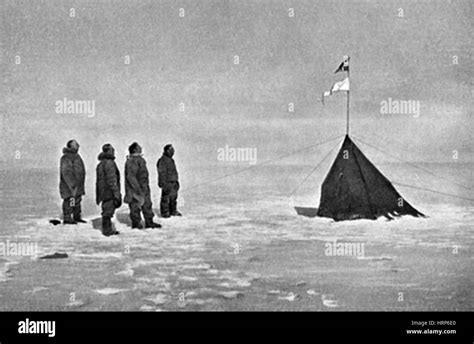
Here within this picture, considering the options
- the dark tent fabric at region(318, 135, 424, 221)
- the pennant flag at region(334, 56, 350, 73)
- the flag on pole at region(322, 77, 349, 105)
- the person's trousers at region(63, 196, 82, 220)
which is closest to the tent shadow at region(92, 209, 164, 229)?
the person's trousers at region(63, 196, 82, 220)

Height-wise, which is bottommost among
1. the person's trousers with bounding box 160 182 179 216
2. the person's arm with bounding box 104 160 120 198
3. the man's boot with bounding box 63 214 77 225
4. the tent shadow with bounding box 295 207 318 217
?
the man's boot with bounding box 63 214 77 225

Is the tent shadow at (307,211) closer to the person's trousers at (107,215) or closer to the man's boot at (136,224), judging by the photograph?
the man's boot at (136,224)

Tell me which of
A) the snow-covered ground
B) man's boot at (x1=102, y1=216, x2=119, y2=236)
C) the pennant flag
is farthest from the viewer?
the pennant flag

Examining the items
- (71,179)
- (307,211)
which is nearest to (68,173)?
(71,179)

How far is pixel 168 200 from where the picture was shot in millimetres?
3953

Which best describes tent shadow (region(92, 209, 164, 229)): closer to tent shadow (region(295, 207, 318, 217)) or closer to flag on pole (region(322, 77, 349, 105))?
tent shadow (region(295, 207, 318, 217))

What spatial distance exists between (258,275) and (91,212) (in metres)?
1.13

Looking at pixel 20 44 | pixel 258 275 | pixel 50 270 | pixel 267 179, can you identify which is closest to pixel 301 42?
pixel 267 179

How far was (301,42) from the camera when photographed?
399 cm

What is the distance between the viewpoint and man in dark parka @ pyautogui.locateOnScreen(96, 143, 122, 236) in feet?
12.5

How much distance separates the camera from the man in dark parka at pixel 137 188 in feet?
12.7

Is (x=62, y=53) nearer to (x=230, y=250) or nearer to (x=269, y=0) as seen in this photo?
(x=269, y=0)

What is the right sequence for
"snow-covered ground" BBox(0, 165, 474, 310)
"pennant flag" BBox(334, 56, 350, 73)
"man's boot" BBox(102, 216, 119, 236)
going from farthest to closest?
"pennant flag" BBox(334, 56, 350, 73) < "man's boot" BBox(102, 216, 119, 236) < "snow-covered ground" BBox(0, 165, 474, 310)

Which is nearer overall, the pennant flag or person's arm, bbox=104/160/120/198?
person's arm, bbox=104/160/120/198
